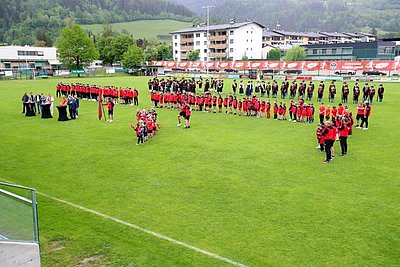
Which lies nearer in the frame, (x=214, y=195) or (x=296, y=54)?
(x=214, y=195)

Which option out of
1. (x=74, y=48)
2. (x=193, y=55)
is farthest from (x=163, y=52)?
(x=74, y=48)

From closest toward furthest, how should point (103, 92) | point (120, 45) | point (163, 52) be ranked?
point (103, 92) < point (120, 45) < point (163, 52)

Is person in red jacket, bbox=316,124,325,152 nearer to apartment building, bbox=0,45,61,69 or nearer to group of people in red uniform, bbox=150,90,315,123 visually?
group of people in red uniform, bbox=150,90,315,123

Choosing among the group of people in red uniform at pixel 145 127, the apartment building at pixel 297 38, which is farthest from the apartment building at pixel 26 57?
the group of people in red uniform at pixel 145 127

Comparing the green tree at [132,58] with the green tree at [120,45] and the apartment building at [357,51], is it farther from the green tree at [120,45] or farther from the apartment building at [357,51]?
the apartment building at [357,51]

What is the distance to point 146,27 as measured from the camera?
559ft

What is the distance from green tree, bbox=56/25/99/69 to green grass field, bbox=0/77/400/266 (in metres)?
59.8

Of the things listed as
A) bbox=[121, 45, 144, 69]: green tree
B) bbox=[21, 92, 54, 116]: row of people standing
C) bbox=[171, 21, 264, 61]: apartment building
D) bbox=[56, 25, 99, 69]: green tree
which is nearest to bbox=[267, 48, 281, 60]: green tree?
bbox=[171, 21, 264, 61]: apartment building

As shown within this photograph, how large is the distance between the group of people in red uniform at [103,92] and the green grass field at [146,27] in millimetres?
125507

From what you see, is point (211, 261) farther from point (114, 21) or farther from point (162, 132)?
point (114, 21)

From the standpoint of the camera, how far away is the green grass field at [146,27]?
159m

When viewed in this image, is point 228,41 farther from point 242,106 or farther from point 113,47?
point 242,106

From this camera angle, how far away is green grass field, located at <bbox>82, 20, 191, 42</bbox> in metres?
159

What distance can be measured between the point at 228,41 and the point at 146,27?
305 ft
